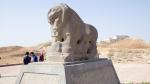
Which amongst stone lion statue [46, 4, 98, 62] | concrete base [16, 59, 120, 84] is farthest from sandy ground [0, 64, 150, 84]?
stone lion statue [46, 4, 98, 62]

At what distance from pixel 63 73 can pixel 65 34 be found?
144 cm

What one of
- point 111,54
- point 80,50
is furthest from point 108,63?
point 111,54

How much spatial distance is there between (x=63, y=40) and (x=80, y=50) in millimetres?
664

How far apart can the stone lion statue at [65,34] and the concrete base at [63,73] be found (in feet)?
1.23

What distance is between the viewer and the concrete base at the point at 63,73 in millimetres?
6449

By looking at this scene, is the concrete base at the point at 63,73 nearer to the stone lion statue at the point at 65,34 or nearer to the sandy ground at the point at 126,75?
the stone lion statue at the point at 65,34

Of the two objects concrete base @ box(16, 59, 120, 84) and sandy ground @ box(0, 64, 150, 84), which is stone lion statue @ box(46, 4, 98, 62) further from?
sandy ground @ box(0, 64, 150, 84)

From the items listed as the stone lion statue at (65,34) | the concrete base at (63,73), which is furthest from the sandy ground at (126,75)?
the stone lion statue at (65,34)

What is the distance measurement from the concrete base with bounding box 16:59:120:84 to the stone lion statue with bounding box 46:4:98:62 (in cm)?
37

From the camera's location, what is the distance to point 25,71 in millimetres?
7199

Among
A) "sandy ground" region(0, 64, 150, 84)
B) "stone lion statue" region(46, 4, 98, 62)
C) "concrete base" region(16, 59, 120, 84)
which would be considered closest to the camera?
"concrete base" region(16, 59, 120, 84)

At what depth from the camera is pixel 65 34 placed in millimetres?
7434

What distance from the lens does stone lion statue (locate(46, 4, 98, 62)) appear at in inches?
285

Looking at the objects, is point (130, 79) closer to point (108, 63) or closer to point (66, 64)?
point (108, 63)
